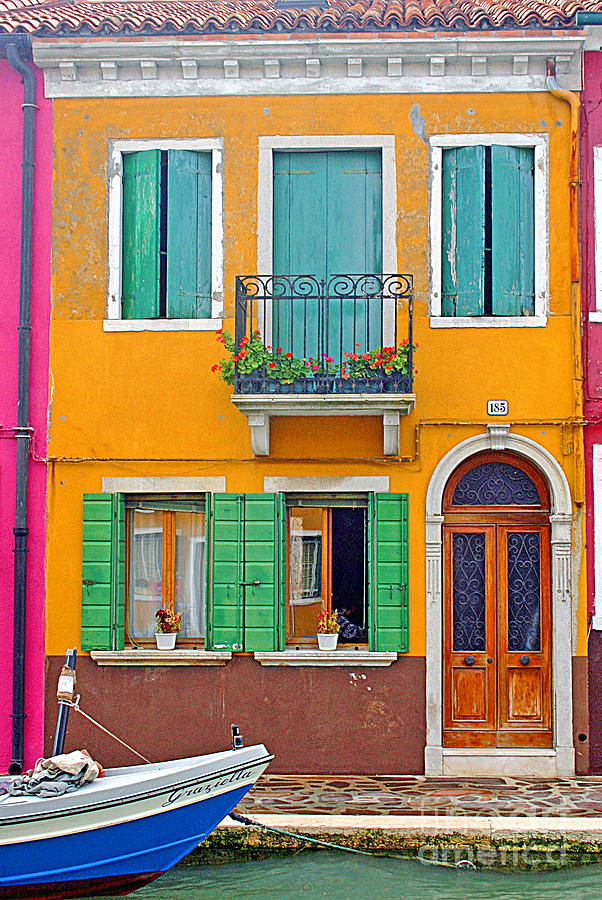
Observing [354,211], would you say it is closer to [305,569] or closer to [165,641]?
[305,569]

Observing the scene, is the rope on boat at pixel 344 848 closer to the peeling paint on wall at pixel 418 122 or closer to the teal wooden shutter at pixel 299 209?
the teal wooden shutter at pixel 299 209

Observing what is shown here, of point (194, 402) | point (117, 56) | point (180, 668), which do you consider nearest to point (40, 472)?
point (194, 402)

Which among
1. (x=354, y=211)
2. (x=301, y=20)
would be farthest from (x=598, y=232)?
(x=301, y=20)

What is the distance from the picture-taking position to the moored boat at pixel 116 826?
313 inches

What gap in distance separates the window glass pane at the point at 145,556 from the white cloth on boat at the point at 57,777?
273 cm

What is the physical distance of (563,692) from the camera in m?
10.5

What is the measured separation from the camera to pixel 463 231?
35.6 feet

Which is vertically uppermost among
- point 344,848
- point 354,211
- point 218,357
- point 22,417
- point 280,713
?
point 354,211

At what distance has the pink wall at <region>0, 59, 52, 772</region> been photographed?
10.8 metres

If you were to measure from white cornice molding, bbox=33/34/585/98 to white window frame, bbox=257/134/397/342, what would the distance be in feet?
1.61

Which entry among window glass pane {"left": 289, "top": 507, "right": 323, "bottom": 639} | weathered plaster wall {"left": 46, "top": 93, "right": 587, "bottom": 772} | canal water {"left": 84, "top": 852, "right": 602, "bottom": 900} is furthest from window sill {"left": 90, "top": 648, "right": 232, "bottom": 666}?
canal water {"left": 84, "top": 852, "right": 602, "bottom": 900}

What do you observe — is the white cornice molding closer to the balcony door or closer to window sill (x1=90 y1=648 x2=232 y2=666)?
the balcony door

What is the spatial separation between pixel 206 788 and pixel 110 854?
0.88 meters

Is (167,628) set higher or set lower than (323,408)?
lower
